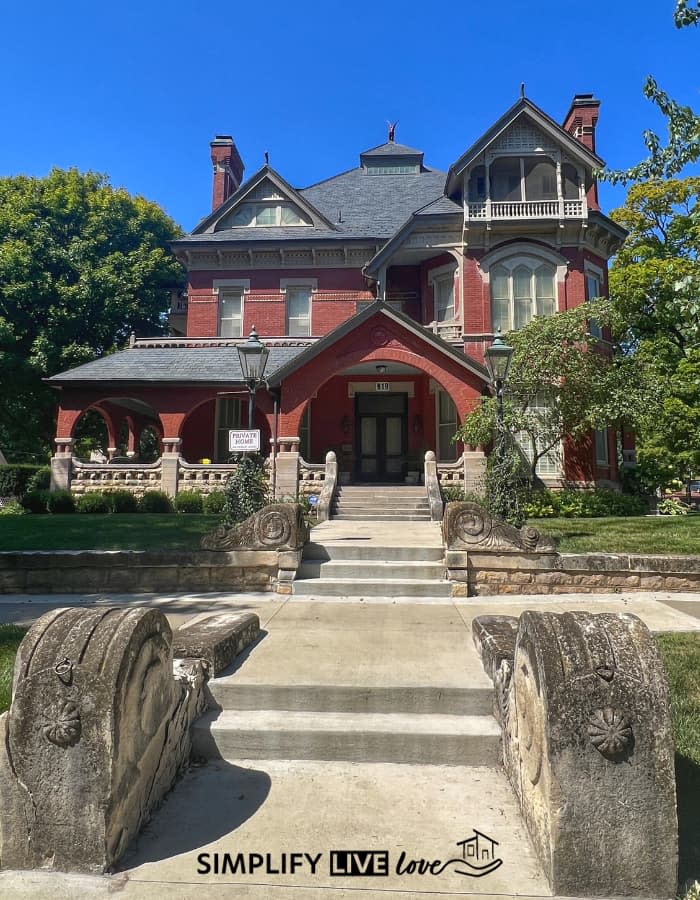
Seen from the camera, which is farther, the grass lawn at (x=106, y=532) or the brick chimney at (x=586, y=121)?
the brick chimney at (x=586, y=121)

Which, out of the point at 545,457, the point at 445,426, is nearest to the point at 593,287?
the point at 545,457

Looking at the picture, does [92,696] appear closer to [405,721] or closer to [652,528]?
[405,721]

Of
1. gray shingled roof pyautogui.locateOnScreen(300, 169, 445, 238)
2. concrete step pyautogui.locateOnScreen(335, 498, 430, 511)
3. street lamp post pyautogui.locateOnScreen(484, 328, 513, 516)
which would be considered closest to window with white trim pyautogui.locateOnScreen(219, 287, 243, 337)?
gray shingled roof pyautogui.locateOnScreen(300, 169, 445, 238)

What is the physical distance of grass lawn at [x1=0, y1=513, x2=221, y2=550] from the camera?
1008 centimetres

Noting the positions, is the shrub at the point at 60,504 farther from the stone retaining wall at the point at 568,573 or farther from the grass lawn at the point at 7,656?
the stone retaining wall at the point at 568,573

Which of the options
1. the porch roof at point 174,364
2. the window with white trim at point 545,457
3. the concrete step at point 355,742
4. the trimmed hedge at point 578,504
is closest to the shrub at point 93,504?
the porch roof at point 174,364

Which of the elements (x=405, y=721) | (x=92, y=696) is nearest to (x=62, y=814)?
(x=92, y=696)

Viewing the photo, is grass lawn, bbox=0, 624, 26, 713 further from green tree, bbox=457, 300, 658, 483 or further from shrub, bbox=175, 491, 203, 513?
green tree, bbox=457, 300, 658, 483

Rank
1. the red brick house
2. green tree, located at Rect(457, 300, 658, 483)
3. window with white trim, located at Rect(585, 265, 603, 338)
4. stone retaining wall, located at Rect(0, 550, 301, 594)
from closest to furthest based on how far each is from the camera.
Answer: stone retaining wall, located at Rect(0, 550, 301, 594)
green tree, located at Rect(457, 300, 658, 483)
the red brick house
window with white trim, located at Rect(585, 265, 603, 338)

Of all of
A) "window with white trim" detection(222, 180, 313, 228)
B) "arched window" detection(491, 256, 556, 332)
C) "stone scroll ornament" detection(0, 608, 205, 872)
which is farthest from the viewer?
"window with white trim" detection(222, 180, 313, 228)

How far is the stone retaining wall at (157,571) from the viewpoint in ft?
27.1

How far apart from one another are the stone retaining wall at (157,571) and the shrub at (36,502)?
30.6ft

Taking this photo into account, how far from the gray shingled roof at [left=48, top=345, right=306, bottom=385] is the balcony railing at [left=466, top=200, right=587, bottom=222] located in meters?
7.75

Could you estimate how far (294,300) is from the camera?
2269cm
